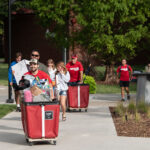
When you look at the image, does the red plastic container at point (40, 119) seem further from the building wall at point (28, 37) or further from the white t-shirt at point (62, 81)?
the building wall at point (28, 37)

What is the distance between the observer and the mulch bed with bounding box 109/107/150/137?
10.7 m

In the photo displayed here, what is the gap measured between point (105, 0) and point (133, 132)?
54.2 ft

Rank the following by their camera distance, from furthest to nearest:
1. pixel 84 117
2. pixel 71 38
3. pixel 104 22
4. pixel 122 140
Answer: pixel 71 38, pixel 104 22, pixel 84 117, pixel 122 140

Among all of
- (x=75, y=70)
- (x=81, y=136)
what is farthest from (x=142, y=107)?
(x=81, y=136)

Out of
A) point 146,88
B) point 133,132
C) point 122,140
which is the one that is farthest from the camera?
point 146,88

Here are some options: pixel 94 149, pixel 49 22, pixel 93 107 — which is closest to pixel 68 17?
pixel 49 22

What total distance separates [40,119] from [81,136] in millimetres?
1367

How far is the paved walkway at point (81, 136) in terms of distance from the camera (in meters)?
9.08

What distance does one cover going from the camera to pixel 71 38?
28891mm

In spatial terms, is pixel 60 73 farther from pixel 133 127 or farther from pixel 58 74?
pixel 133 127

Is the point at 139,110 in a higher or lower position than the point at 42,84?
lower

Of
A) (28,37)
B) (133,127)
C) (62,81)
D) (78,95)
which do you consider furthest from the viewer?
(28,37)

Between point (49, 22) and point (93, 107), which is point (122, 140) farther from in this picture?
point (49, 22)

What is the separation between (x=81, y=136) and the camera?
10227mm
